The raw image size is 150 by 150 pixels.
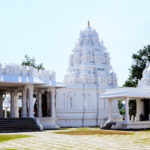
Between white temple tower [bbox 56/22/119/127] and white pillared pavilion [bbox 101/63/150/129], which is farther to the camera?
white temple tower [bbox 56/22/119/127]

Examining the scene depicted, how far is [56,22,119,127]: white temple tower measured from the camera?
123 ft

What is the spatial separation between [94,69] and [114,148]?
31389 millimetres

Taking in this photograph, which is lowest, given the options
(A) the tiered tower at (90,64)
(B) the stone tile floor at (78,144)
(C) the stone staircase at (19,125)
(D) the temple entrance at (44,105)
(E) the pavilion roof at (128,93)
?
(C) the stone staircase at (19,125)

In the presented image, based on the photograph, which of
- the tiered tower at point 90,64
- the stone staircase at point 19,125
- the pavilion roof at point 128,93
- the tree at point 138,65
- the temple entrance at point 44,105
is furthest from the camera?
the tree at point 138,65

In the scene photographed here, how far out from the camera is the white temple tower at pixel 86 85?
37.5 metres

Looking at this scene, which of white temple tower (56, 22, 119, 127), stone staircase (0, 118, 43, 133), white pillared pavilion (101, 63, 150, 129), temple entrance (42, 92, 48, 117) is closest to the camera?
stone staircase (0, 118, 43, 133)

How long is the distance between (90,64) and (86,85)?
160 inches

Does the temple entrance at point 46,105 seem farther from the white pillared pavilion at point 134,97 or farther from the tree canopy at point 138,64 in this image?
the tree canopy at point 138,64

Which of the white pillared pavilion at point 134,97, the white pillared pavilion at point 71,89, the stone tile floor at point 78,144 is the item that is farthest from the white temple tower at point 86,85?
the stone tile floor at point 78,144

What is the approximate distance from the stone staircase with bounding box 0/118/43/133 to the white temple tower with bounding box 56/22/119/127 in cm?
1085

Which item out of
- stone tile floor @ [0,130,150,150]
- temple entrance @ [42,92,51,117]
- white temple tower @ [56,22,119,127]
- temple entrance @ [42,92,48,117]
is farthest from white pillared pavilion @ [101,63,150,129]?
stone tile floor @ [0,130,150,150]

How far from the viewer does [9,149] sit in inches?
459

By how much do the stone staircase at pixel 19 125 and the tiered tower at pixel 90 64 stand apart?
15.5 m

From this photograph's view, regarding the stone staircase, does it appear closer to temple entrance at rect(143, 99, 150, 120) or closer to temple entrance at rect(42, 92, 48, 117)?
temple entrance at rect(42, 92, 48, 117)
